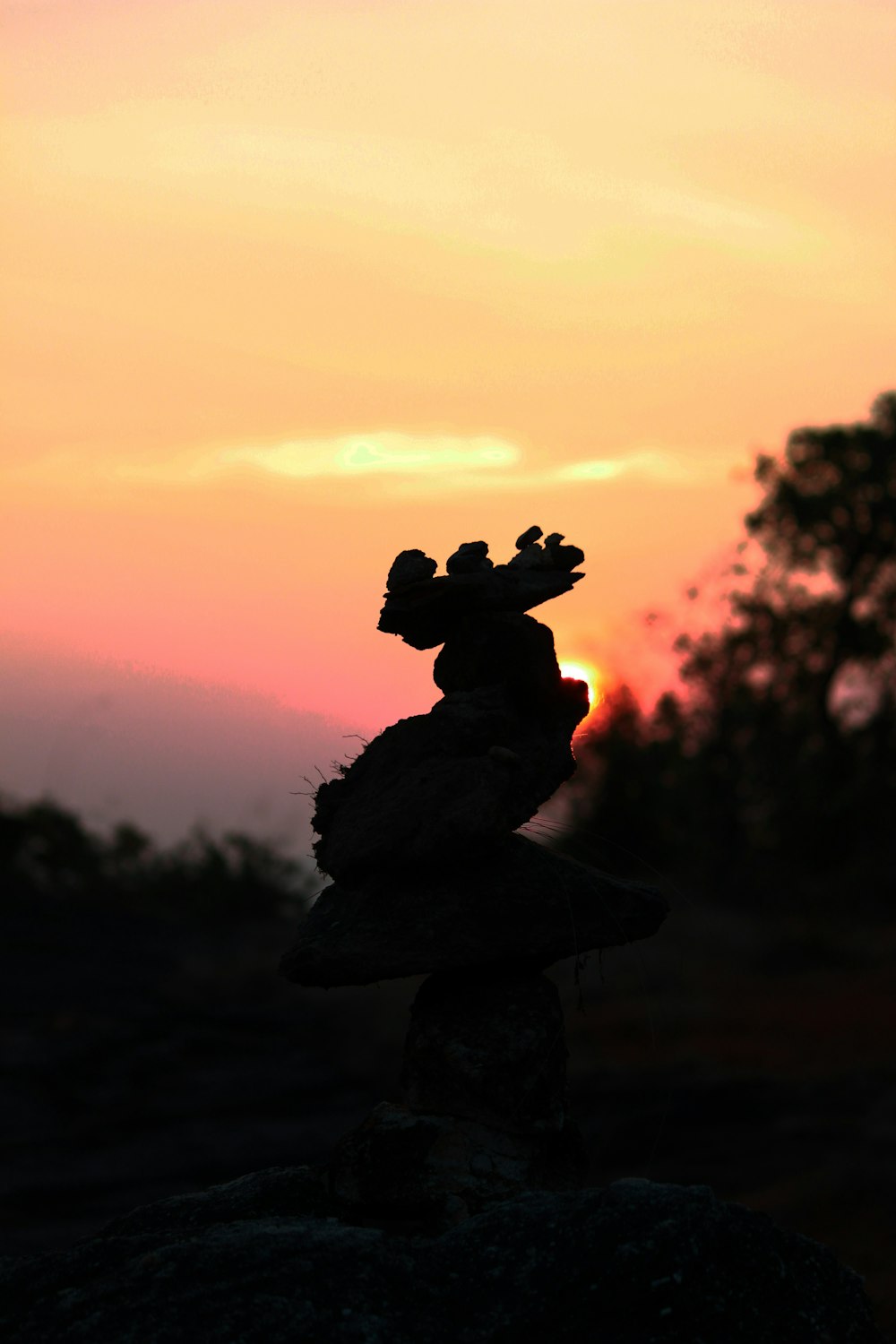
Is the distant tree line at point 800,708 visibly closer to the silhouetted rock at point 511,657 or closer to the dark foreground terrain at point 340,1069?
the dark foreground terrain at point 340,1069

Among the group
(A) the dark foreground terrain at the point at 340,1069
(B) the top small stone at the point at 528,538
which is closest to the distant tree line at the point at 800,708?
(A) the dark foreground terrain at the point at 340,1069

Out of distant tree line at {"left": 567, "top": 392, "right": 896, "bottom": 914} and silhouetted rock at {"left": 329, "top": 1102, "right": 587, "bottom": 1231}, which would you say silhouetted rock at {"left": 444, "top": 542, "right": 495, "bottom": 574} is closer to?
silhouetted rock at {"left": 329, "top": 1102, "right": 587, "bottom": 1231}

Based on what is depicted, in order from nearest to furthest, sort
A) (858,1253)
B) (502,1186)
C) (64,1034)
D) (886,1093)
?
1. (502,1186)
2. (858,1253)
3. (886,1093)
4. (64,1034)

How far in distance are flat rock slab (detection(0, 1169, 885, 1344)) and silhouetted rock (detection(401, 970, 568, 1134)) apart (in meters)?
0.53

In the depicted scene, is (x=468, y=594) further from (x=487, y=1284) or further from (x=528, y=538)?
(x=487, y=1284)

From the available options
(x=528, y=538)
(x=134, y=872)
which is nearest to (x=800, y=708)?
(x=134, y=872)

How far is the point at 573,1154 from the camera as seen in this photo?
784 centimetres

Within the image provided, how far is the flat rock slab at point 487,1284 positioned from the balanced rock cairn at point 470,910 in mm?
457

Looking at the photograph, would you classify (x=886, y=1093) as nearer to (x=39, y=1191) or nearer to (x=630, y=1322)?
(x=39, y=1191)

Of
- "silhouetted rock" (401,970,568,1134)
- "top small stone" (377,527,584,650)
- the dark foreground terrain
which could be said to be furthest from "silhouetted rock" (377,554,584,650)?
the dark foreground terrain

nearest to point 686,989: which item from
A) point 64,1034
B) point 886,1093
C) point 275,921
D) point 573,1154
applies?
point 886,1093

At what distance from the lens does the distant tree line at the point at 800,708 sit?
3766cm

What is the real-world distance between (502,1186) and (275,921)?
25371mm

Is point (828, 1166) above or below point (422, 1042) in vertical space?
below
